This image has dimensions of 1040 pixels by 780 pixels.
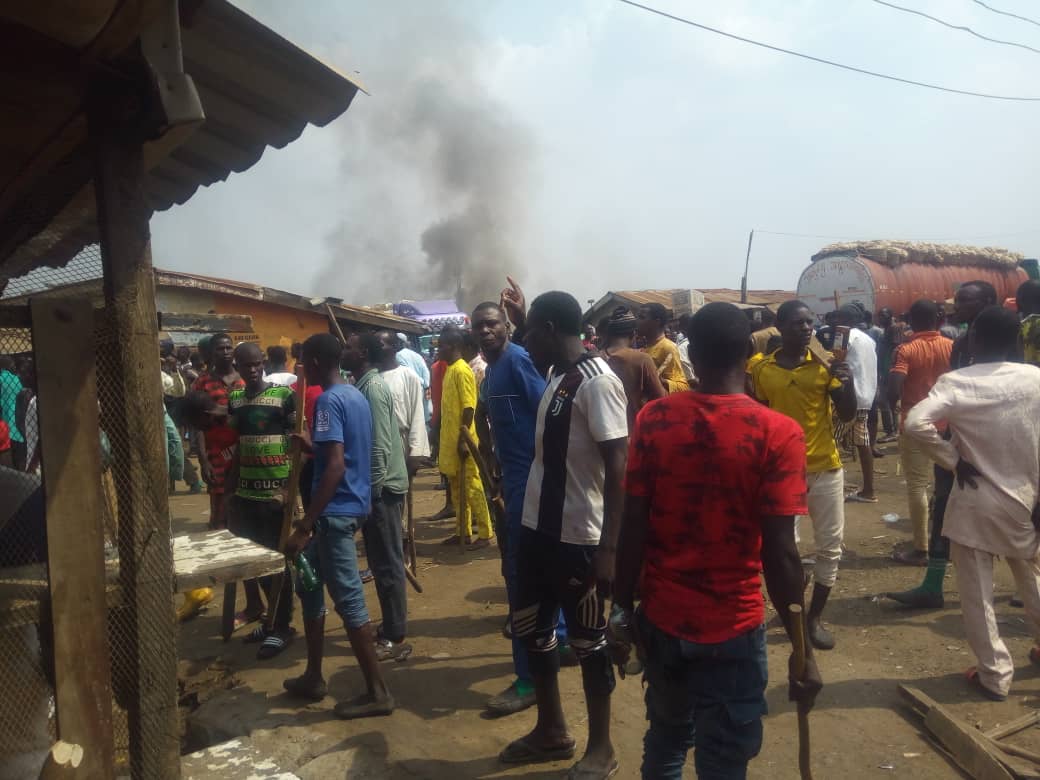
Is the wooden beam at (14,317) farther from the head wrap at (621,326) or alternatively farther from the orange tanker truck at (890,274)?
the orange tanker truck at (890,274)

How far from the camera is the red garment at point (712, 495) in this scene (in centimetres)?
224

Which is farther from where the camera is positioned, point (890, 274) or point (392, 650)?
point (890, 274)

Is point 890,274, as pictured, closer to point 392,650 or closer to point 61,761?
point 392,650

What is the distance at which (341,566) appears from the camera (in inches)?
154

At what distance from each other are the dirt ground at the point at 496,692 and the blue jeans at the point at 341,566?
581mm

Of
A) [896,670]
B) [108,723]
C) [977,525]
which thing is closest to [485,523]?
[896,670]

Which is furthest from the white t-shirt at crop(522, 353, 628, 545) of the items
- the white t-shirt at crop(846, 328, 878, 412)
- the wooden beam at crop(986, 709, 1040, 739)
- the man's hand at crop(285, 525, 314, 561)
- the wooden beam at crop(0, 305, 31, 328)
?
the white t-shirt at crop(846, 328, 878, 412)

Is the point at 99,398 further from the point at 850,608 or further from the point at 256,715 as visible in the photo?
the point at 850,608

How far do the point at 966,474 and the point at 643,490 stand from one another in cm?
228

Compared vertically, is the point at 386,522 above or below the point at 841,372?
below

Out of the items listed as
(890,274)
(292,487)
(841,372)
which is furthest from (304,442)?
(890,274)

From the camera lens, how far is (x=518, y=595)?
3.32m

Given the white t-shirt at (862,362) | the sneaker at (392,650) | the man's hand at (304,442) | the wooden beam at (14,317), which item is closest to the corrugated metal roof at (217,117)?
the wooden beam at (14,317)

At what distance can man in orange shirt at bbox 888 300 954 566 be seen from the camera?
19.1 feet
